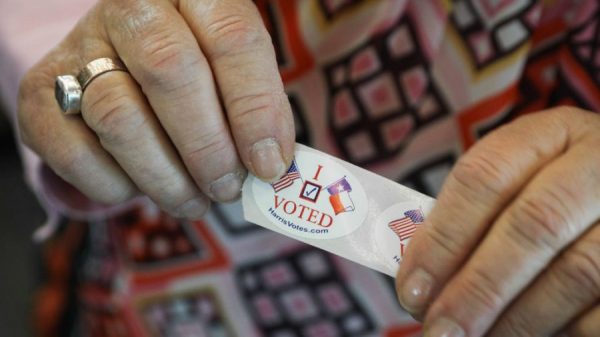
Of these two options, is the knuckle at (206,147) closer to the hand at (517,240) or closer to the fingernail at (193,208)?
the fingernail at (193,208)

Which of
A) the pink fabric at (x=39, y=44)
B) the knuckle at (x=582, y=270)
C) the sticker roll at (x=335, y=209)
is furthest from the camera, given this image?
the pink fabric at (x=39, y=44)

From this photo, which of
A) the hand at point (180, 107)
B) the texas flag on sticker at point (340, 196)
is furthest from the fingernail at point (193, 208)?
the texas flag on sticker at point (340, 196)

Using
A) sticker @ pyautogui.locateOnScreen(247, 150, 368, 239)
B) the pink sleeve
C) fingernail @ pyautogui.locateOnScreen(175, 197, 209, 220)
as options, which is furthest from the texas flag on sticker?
the pink sleeve

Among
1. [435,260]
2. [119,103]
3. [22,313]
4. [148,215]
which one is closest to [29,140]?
[119,103]

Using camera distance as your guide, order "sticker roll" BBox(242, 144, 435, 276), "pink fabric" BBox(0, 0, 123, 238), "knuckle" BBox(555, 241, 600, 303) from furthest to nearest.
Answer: "pink fabric" BBox(0, 0, 123, 238) → "sticker roll" BBox(242, 144, 435, 276) → "knuckle" BBox(555, 241, 600, 303)

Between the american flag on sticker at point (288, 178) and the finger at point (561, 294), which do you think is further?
the american flag on sticker at point (288, 178)

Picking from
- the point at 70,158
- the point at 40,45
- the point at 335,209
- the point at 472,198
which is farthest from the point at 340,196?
the point at 40,45

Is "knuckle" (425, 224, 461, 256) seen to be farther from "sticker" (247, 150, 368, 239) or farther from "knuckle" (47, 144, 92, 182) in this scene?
"knuckle" (47, 144, 92, 182)

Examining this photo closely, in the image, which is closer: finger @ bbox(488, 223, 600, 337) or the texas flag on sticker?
finger @ bbox(488, 223, 600, 337)
